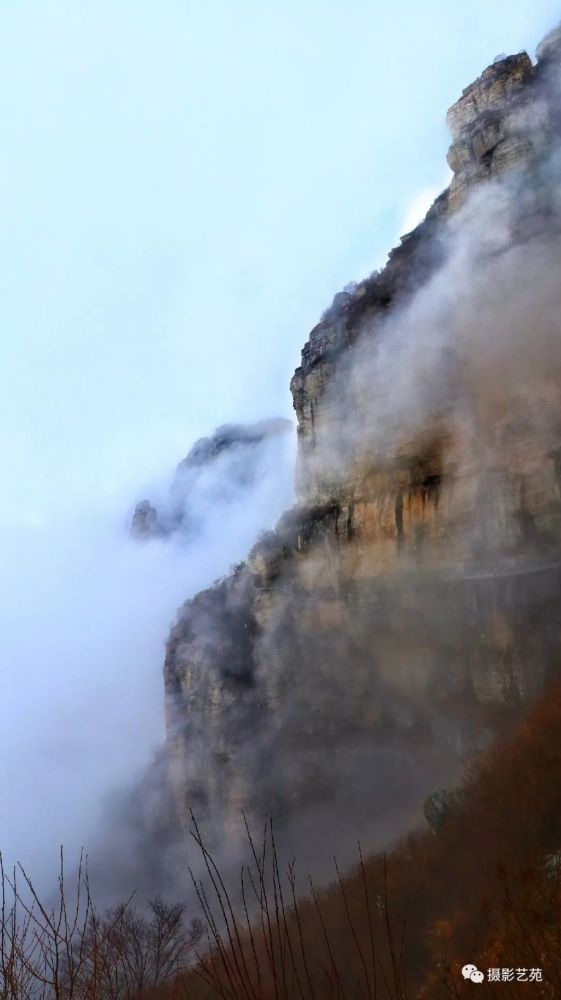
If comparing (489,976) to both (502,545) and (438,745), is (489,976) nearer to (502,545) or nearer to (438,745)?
(502,545)

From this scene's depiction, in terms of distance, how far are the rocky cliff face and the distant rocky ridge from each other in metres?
57.4

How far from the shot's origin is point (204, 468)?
8975 centimetres

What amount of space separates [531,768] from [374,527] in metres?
10.8

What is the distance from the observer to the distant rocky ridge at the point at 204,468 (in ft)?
279

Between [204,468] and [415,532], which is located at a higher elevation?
[204,468]

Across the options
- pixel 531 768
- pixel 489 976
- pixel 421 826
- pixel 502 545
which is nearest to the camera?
pixel 489 976

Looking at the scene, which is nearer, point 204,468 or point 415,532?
point 415,532

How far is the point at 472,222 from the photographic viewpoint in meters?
20.8

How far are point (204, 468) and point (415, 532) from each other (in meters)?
71.4

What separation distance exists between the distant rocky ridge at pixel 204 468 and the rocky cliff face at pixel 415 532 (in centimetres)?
5736

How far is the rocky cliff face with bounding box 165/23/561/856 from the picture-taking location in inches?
702

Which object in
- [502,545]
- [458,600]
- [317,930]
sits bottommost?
[317,930]

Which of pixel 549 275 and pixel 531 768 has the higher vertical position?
pixel 549 275

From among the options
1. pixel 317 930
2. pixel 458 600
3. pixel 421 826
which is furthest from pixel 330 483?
pixel 317 930
